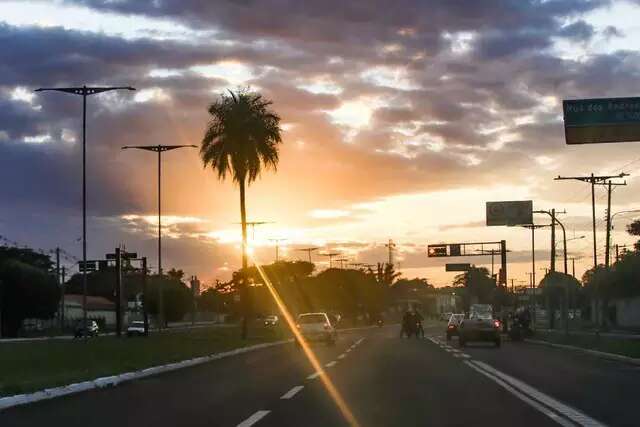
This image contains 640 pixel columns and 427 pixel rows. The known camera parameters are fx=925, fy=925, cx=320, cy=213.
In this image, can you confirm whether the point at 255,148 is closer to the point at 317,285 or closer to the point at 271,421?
the point at 271,421

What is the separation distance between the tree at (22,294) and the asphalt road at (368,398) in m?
59.7

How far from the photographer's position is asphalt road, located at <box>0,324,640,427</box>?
45.6 ft

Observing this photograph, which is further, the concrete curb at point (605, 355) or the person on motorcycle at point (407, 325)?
the person on motorcycle at point (407, 325)

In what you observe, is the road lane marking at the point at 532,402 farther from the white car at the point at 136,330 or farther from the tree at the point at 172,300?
the tree at the point at 172,300

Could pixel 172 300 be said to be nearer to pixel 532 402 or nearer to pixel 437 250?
pixel 437 250

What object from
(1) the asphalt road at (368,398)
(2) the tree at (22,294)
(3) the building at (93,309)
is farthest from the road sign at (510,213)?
(3) the building at (93,309)

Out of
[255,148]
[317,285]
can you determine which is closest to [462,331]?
[255,148]

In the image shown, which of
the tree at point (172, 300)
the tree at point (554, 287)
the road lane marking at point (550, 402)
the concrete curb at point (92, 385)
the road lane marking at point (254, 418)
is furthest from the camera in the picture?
the tree at point (172, 300)

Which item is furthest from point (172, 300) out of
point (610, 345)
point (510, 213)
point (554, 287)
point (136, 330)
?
point (610, 345)

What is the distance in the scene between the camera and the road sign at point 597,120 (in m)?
33.4

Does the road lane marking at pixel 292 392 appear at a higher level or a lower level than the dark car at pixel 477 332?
higher

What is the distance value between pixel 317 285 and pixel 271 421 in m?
122

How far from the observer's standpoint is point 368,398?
56.5 feet

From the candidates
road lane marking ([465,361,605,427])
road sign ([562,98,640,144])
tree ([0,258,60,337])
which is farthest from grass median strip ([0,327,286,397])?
tree ([0,258,60,337])
